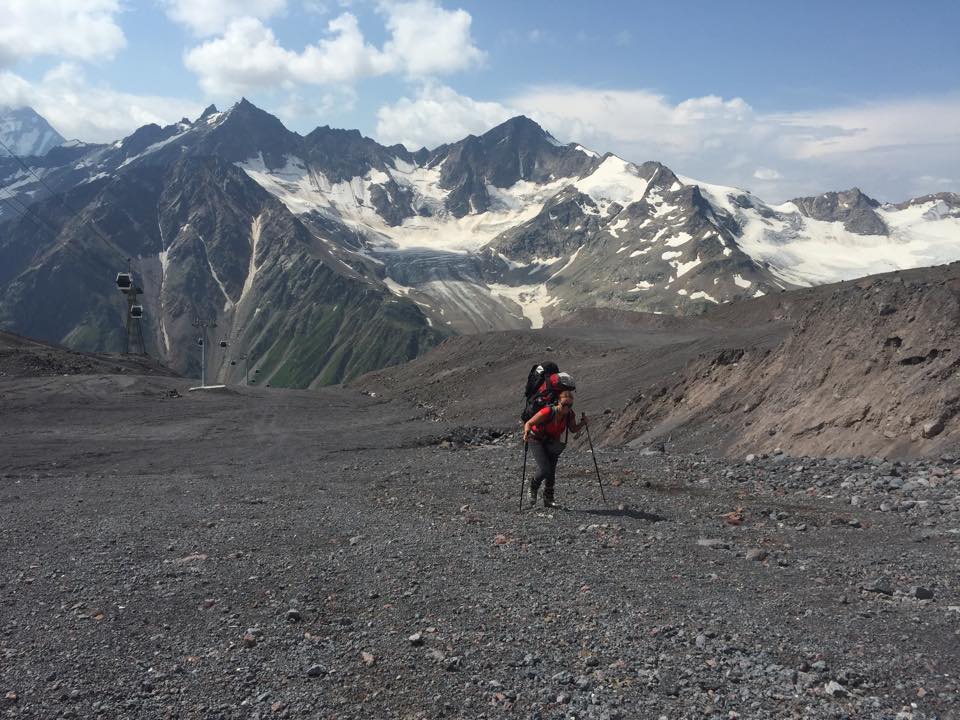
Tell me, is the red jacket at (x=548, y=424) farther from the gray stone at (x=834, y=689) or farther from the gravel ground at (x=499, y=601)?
the gray stone at (x=834, y=689)

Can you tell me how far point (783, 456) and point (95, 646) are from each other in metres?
15.4

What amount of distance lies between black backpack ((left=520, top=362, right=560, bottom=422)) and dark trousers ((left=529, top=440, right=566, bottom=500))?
1.94 feet

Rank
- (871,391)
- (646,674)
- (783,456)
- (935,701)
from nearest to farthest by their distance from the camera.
A: (935,701) → (646,674) → (783,456) → (871,391)

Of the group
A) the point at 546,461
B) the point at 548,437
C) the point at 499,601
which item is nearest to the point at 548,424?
the point at 548,437

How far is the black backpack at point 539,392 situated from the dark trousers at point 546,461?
23.3 inches

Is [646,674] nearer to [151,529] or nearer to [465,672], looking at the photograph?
[465,672]

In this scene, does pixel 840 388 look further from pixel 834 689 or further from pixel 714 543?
pixel 834 689

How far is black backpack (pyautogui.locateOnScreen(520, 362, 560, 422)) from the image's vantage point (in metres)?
14.3

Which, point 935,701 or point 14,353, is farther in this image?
point 14,353

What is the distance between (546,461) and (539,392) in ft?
4.16

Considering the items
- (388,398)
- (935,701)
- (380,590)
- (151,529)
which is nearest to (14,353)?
(388,398)

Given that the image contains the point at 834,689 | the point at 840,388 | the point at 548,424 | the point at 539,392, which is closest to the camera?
the point at 834,689

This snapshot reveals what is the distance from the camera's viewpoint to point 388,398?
60.8 metres

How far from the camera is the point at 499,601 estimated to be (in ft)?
27.7
